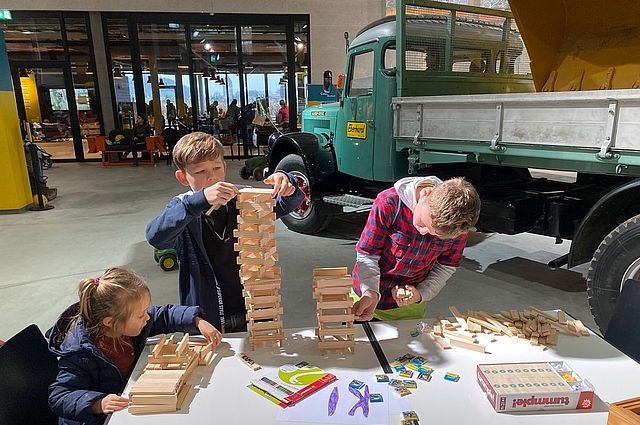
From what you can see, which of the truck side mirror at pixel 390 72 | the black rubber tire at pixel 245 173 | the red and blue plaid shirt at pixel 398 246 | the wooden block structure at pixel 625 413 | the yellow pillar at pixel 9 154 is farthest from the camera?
the black rubber tire at pixel 245 173

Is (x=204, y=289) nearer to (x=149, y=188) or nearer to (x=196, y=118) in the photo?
(x=149, y=188)

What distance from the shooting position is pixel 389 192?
1.95m

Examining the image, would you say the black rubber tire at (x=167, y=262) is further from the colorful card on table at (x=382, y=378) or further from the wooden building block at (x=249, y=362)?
the colorful card on table at (x=382, y=378)

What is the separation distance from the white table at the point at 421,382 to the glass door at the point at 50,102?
1255cm

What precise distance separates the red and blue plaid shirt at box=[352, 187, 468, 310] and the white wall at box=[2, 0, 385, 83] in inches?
429

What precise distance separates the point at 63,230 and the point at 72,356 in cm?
519

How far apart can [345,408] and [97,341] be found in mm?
880

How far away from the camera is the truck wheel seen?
276 centimetres

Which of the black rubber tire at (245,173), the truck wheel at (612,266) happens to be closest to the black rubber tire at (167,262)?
the truck wheel at (612,266)

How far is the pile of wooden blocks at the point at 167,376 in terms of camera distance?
1307 millimetres

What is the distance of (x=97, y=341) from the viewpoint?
5.16ft

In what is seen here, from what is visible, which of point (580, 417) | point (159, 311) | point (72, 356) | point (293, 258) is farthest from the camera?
point (293, 258)

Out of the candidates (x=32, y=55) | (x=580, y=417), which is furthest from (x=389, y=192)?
(x=32, y=55)

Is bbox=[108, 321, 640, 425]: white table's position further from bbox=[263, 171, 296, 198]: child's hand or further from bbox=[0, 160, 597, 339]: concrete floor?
bbox=[0, 160, 597, 339]: concrete floor
